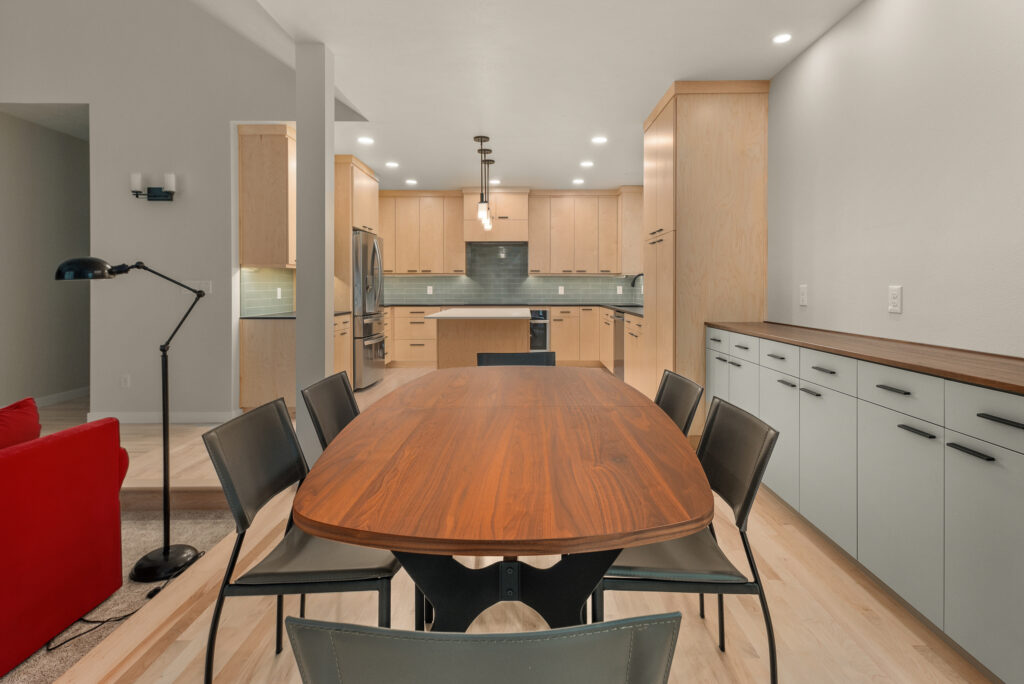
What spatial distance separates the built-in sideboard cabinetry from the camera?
4.93ft

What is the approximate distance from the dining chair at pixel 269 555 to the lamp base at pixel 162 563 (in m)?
1.29

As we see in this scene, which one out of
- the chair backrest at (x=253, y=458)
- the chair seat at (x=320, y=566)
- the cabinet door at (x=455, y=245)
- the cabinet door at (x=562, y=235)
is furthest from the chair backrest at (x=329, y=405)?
the cabinet door at (x=562, y=235)

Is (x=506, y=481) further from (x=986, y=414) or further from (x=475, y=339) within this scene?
(x=475, y=339)

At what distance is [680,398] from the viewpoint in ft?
6.65

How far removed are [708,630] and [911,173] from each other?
2151mm

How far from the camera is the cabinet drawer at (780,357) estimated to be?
2754 millimetres

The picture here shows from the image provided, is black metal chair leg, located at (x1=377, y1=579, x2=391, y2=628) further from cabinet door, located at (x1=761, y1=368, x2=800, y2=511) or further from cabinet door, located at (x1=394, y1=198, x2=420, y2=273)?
cabinet door, located at (x1=394, y1=198, x2=420, y2=273)

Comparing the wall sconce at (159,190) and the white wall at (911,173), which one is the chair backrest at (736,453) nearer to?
the white wall at (911,173)

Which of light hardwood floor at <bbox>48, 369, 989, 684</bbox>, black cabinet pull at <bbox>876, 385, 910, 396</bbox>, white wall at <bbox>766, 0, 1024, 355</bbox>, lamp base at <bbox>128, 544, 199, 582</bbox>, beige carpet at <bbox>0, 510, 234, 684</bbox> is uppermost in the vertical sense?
white wall at <bbox>766, 0, 1024, 355</bbox>

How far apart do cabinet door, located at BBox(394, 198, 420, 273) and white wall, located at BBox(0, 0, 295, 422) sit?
3.57 meters

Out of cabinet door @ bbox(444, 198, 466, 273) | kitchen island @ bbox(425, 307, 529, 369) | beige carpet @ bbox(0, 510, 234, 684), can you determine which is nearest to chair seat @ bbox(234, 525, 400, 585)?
beige carpet @ bbox(0, 510, 234, 684)

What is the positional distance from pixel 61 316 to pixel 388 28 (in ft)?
15.4

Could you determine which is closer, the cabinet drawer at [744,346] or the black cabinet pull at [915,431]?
the black cabinet pull at [915,431]

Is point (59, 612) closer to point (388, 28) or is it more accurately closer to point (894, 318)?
Answer: point (388, 28)
